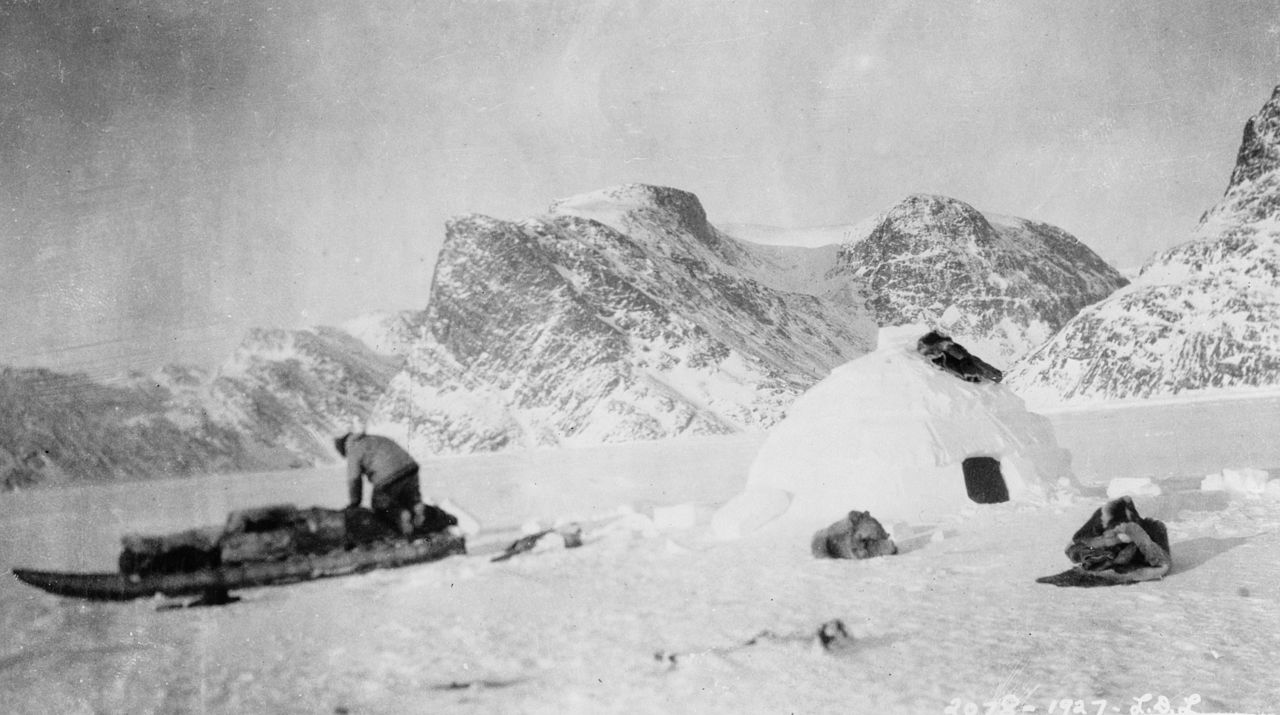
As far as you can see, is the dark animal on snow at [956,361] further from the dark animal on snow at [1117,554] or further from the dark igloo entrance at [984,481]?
the dark animal on snow at [1117,554]

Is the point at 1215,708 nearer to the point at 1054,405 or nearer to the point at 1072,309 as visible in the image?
the point at 1054,405

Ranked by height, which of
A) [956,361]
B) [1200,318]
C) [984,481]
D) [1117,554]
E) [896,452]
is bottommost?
[1117,554]

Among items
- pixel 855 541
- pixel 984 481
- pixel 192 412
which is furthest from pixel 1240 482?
pixel 192 412

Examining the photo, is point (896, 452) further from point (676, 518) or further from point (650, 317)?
point (650, 317)

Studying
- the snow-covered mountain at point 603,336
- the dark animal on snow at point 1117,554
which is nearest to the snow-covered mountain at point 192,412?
the dark animal on snow at point 1117,554

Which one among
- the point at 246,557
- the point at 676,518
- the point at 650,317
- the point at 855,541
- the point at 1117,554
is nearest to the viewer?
the point at 1117,554

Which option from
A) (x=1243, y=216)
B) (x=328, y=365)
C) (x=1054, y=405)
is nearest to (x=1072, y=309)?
(x=1243, y=216)

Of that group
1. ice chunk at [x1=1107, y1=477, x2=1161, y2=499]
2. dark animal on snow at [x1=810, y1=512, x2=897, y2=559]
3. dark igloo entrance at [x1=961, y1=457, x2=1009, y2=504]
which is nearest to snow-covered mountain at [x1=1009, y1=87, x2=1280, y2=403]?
ice chunk at [x1=1107, y1=477, x2=1161, y2=499]
